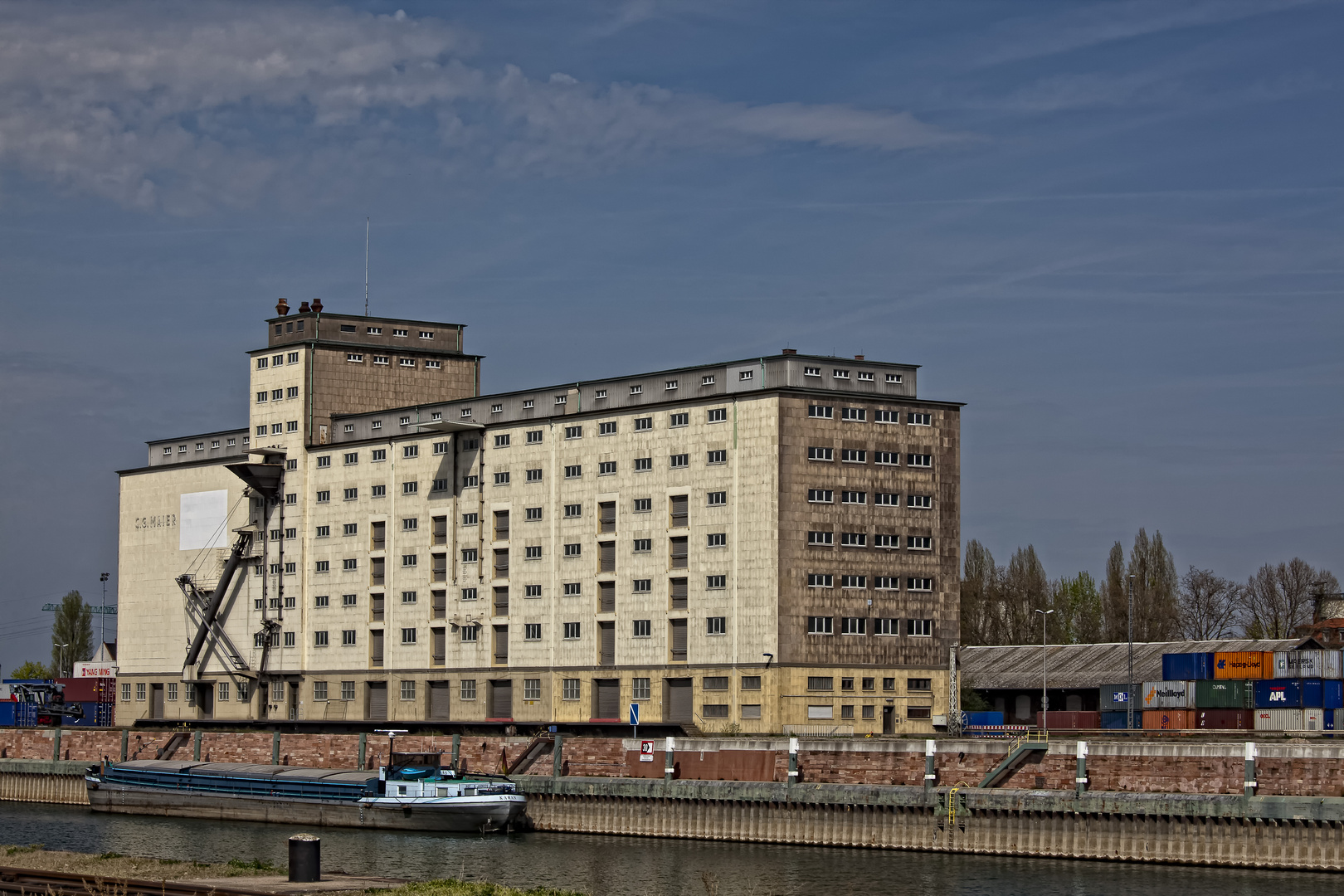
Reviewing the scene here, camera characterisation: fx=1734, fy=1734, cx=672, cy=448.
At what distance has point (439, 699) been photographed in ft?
422

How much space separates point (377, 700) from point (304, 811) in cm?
3688

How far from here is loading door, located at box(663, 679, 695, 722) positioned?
11544 cm

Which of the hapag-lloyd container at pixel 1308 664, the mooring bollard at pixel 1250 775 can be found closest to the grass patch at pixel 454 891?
the mooring bollard at pixel 1250 775

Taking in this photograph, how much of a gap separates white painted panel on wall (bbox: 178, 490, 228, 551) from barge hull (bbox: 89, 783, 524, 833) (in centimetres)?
3751

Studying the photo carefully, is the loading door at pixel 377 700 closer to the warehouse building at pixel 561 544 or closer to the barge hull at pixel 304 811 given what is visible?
the warehouse building at pixel 561 544

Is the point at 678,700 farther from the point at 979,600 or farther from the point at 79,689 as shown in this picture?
the point at 79,689

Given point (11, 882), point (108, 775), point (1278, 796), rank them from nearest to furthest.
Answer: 1. point (11, 882)
2. point (1278, 796)
3. point (108, 775)

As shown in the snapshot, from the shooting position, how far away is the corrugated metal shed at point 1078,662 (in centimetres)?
14112

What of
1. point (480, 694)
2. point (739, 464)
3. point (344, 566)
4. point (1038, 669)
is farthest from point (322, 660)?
point (1038, 669)

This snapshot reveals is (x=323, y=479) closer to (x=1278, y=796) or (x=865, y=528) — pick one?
(x=865, y=528)

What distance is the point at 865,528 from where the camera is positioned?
11512 cm

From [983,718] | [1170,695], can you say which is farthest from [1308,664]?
[983,718]

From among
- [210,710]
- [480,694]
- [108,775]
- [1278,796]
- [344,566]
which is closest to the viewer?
[1278,796]

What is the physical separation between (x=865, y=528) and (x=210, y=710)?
6098 cm
